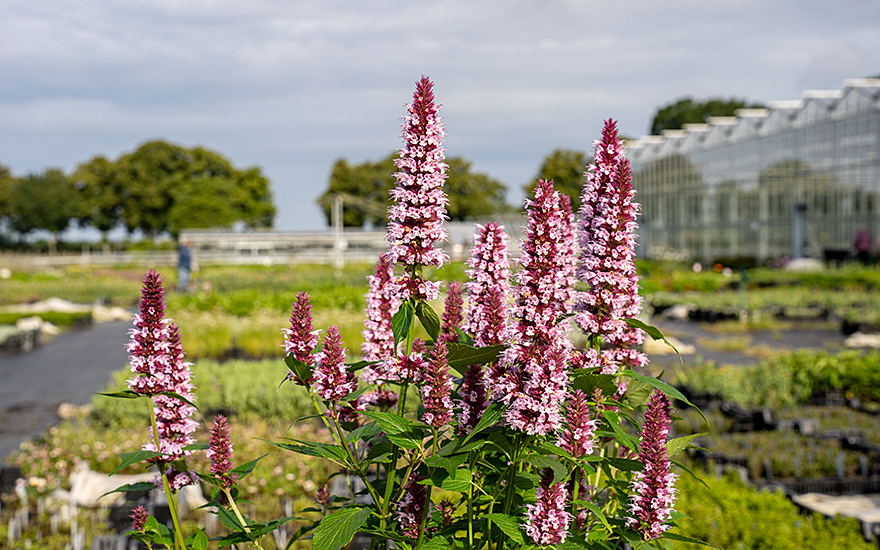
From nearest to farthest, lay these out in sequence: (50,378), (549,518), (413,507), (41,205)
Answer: (549,518) → (413,507) → (50,378) → (41,205)

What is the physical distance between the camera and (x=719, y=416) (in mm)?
8625

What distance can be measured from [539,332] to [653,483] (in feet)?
1.85

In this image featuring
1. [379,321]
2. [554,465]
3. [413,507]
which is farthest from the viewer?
[379,321]

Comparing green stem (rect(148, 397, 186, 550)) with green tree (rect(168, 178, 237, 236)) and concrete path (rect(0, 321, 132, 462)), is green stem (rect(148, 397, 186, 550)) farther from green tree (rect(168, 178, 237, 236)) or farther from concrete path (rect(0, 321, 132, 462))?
green tree (rect(168, 178, 237, 236))

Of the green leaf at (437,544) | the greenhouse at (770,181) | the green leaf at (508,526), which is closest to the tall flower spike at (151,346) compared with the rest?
the green leaf at (437,544)

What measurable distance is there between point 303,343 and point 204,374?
8.21 meters

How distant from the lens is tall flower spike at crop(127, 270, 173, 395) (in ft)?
7.46

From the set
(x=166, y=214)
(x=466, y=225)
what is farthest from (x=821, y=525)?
(x=166, y=214)

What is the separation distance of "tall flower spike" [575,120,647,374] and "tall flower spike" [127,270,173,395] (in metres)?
1.32

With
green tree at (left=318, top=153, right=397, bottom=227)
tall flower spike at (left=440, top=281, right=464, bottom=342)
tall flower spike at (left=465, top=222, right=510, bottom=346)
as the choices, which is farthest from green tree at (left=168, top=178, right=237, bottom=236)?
tall flower spike at (left=465, top=222, right=510, bottom=346)

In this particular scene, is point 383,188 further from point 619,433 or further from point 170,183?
point 619,433

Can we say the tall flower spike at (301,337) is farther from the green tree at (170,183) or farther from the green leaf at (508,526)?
the green tree at (170,183)

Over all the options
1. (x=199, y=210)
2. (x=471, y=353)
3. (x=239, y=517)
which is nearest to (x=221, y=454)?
(x=239, y=517)

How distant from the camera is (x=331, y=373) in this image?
2.12 meters
